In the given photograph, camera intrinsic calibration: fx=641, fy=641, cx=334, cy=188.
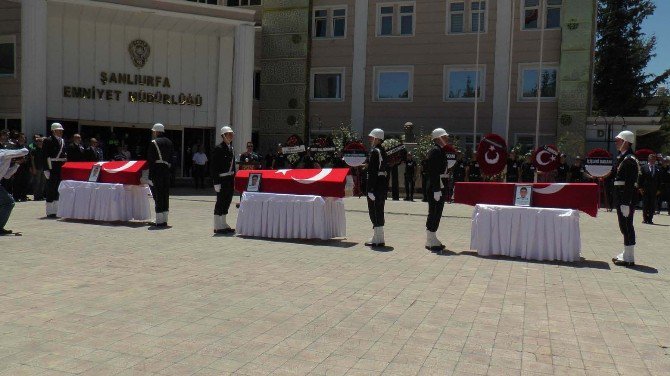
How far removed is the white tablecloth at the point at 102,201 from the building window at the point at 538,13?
20882 mm

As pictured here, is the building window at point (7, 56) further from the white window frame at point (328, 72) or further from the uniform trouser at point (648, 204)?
the uniform trouser at point (648, 204)

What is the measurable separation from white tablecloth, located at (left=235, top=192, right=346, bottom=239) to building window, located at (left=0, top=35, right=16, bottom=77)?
624 inches

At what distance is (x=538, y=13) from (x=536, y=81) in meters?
2.97

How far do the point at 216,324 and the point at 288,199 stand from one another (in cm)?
559

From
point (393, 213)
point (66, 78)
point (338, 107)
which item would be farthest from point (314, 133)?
point (393, 213)

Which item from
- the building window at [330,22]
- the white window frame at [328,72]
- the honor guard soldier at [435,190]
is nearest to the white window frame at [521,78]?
the white window frame at [328,72]

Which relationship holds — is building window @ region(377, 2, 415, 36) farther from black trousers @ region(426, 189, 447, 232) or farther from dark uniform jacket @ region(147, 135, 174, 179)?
black trousers @ region(426, 189, 447, 232)

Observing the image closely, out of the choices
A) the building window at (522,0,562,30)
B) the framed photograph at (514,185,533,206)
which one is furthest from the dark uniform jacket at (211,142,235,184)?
the building window at (522,0,562,30)

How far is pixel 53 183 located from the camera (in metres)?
13.9

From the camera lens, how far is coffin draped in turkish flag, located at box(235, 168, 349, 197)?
1095cm

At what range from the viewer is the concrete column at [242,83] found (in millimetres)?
26094

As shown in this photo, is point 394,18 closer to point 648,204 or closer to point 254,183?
point 648,204

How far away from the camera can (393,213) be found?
17.7 m

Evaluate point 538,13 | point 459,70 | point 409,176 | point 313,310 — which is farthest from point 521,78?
point 313,310
